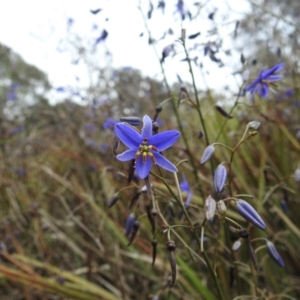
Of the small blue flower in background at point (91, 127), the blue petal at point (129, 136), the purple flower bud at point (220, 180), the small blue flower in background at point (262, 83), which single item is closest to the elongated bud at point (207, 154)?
the purple flower bud at point (220, 180)

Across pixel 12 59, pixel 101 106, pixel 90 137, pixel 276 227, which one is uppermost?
pixel 12 59

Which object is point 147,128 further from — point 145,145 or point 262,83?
point 262,83

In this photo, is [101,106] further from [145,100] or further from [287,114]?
[287,114]

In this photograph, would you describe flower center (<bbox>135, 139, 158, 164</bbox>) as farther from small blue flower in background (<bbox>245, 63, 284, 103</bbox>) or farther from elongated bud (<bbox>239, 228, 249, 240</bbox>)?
small blue flower in background (<bbox>245, 63, 284, 103</bbox>)

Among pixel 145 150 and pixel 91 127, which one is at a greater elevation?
pixel 91 127

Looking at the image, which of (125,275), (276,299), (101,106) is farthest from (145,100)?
(276,299)

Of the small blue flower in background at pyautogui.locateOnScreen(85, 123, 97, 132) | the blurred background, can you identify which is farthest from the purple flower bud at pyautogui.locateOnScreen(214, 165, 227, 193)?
the small blue flower in background at pyautogui.locateOnScreen(85, 123, 97, 132)

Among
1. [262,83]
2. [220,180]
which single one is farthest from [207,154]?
[262,83]
